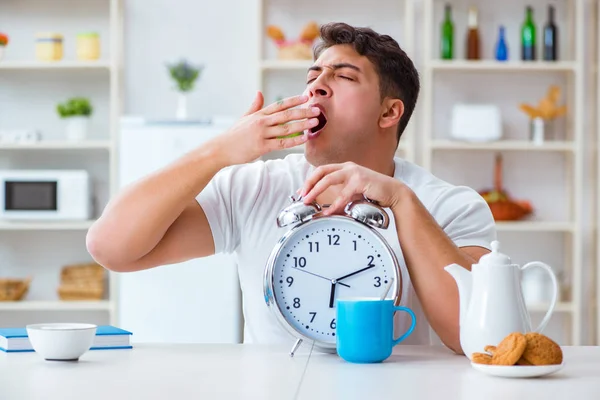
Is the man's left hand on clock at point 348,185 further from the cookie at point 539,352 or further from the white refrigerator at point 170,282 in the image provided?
the white refrigerator at point 170,282

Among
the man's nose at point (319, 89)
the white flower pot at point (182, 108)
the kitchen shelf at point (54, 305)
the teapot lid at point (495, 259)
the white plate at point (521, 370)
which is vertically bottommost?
the kitchen shelf at point (54, 305)

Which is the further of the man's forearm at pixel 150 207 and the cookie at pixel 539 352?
the man's forearm at pixel 150 207

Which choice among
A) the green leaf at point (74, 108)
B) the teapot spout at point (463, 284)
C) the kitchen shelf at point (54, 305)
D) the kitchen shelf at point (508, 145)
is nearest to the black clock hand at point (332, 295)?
the teapot spout at point (463, 284)

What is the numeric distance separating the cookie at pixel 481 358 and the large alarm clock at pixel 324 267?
265mm

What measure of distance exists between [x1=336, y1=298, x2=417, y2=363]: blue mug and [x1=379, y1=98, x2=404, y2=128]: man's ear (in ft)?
2.66

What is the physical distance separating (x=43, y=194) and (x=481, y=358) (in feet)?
11.2

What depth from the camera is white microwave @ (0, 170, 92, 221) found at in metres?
4.49

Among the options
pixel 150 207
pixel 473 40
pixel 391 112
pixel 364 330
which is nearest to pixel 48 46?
pixel 473 40

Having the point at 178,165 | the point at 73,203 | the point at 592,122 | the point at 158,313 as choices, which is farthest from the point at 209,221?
the point at 592,122

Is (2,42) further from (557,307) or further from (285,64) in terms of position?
(557,307)

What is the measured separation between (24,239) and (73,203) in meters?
0.55

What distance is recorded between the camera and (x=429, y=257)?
1836mm

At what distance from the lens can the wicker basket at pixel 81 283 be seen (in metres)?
4.62

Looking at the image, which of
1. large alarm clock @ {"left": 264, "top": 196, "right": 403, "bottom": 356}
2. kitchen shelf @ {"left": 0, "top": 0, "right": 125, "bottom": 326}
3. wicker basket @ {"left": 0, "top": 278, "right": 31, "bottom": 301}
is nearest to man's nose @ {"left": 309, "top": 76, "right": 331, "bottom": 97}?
large alarm clock @ {"left": 264, "top": 196, "right": 403, "bottom": 356}
